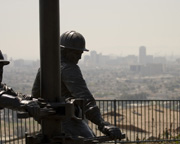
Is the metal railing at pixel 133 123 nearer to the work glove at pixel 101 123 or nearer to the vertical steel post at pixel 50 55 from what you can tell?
the work glove at pixel 101 123

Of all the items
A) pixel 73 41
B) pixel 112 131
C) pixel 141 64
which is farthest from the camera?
pixel 141 64

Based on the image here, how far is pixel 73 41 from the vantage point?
4.27 m

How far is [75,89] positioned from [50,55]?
4.71ft

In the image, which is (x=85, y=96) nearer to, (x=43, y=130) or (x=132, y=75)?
(x=43, y=130)

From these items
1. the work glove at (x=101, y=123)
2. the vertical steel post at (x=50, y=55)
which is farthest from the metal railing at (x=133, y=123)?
the vertical steel post at (x=50, y=55)

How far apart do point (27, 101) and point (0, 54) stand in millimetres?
968

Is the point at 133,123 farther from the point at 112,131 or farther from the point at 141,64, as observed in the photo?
the point at 141,64

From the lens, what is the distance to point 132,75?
173000 millimetres

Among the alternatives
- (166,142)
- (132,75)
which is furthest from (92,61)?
(166,142)

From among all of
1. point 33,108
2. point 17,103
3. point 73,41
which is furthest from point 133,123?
point 33,108

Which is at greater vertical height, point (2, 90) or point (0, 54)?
point (0, 54)

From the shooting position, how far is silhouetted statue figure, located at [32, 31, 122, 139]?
3785 millimetres

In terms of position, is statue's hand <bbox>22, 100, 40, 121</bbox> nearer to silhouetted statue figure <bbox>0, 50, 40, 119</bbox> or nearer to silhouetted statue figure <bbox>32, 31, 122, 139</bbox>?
silhouetted statue figure <bbox>0, 50, 40, 119</bbox>

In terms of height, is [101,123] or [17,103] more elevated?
[17,103]
